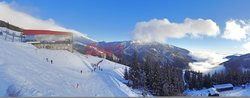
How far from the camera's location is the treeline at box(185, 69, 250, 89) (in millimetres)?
39469

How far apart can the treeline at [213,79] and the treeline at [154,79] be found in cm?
1473

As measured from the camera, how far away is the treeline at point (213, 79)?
39.5 meters

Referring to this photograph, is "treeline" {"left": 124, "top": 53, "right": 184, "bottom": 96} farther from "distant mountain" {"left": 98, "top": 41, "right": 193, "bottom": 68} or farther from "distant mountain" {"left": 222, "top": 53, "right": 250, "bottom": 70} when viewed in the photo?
"distant mountain" {"left": 222, "top": 53, "right": 250, "bottom": 70}

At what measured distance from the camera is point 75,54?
110 feet

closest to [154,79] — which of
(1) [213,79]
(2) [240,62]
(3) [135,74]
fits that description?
(3) [135,74]

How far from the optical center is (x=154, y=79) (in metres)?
22.4

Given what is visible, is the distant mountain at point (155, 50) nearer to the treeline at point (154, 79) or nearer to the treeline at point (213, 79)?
the treeline at point (154, 79)

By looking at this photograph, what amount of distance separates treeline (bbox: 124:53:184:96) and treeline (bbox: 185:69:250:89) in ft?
48.3

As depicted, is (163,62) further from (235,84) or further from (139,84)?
(235,84)

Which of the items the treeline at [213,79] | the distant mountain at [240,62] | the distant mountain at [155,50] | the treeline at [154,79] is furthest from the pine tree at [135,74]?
the treeline at [213,79]

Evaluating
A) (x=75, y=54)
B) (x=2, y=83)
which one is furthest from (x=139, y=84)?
(x=2, y=83)

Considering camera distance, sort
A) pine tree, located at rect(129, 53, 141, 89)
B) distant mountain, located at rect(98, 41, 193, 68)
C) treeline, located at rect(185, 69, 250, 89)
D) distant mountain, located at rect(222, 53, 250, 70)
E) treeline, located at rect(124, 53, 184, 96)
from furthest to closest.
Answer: treeline, located at rect(185, 69, 250, 89) < distant mountain, located at rect(222, 53, 250, 70) < pine tree, located at rect(129, 53, 141, 89) < treeline, located at rect(124, 53, 184, 96) < distant mountain, located at rect(98, 41, 193, 68)

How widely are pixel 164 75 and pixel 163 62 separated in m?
4.98

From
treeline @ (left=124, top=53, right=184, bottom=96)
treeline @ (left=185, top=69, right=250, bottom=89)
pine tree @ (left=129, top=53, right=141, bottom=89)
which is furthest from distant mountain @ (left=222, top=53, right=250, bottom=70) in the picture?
pine tree @ (left=129, top=53, right=141, bottom=89)
